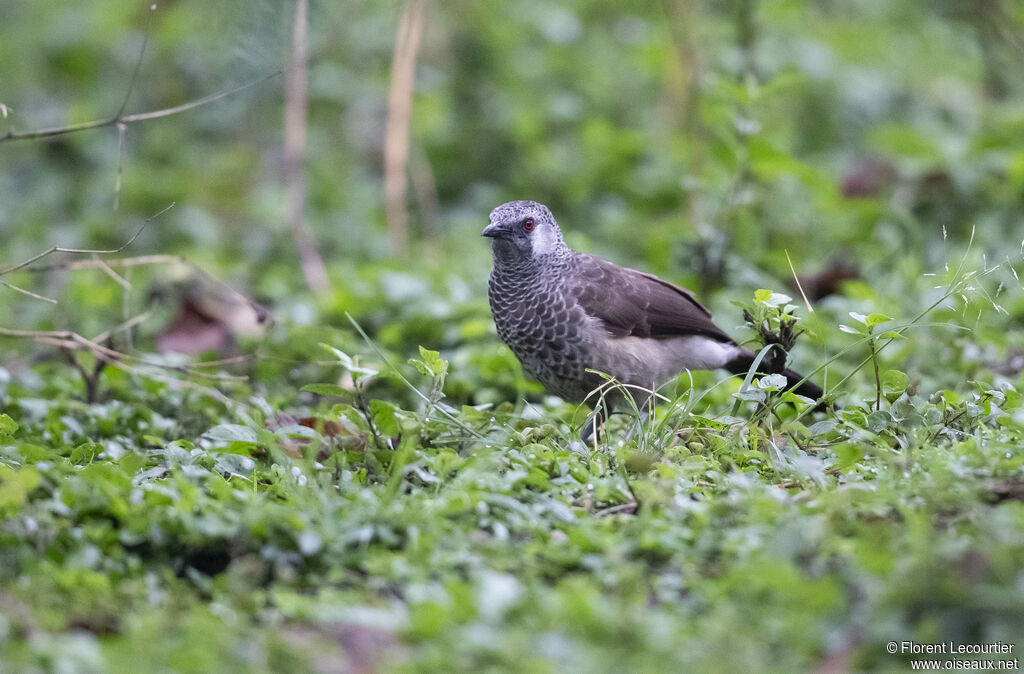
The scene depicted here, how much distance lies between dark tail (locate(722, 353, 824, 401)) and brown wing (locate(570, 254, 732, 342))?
0.15m

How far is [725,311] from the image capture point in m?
5.86

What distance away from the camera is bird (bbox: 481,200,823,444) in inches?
176

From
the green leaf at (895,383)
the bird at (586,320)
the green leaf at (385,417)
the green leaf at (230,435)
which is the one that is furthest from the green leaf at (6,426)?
the green leaf at (895,383)

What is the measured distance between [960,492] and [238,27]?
13.6ft

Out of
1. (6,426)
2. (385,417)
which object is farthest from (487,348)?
(6,426)

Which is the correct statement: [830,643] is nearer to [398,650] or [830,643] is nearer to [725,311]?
[398,650]

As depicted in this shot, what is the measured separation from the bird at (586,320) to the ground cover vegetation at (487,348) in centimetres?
19

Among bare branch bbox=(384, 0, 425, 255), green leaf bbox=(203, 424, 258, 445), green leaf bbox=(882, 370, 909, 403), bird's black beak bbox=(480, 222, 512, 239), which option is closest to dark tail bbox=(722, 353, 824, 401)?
green leaf bbox=(882, 370, 909, 403)

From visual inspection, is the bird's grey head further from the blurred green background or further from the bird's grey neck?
the blurred green background

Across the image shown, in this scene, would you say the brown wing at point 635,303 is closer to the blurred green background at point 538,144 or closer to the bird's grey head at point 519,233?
the bird's grey head at point 519,233

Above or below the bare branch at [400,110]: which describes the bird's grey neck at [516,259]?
below

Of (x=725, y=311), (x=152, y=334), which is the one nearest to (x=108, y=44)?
(x=152, y=334)

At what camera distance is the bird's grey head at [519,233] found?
15.3 feet

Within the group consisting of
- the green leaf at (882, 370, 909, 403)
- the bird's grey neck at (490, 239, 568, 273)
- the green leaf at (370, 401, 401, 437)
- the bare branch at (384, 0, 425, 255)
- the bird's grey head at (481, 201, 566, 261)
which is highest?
the bare branch at (384, 0, 425, 255)
